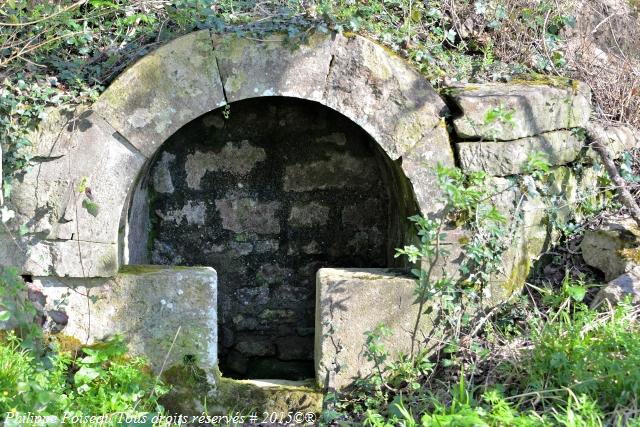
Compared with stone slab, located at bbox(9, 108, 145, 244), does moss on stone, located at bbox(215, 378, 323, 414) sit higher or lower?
lower

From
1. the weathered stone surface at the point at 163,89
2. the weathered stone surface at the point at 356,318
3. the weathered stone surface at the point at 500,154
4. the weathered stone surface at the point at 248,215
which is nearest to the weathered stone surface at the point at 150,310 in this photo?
the weathered stone surface at the point at 356,318

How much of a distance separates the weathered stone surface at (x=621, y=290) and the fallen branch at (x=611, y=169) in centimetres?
45

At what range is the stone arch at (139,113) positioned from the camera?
3.65 m

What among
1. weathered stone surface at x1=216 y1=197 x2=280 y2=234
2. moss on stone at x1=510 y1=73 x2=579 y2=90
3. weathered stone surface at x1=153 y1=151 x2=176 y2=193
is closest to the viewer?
moss on stone at x1=510 y1=73 x2=579 y2=90

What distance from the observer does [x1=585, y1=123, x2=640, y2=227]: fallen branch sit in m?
4.09

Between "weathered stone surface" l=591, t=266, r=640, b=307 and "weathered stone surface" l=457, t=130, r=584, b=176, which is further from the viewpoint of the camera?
"weathered stone surface" l=457, t=130, r=584, b=176

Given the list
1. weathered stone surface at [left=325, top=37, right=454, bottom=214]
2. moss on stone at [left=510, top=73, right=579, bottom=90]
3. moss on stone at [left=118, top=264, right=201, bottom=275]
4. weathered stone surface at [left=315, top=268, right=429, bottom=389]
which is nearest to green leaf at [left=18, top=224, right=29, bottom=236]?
moss on stone at [left=118, top=264, right=201, bottom=275]

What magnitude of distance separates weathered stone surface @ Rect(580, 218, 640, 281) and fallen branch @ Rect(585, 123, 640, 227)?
0.34 ft

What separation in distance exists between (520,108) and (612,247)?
0.90m

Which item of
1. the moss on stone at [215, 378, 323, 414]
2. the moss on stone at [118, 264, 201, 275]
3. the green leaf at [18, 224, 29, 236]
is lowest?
the moss on stone at [215, 378, 323, 414]

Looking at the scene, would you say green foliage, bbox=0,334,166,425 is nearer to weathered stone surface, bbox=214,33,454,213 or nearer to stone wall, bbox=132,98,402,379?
stone wall, bbox=132,98,402,379

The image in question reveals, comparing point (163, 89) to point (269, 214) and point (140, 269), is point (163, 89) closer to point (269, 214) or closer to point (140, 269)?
point (140, 269)

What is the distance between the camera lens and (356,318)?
385 cm

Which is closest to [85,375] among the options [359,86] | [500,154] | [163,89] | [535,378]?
[163,89]
